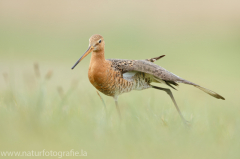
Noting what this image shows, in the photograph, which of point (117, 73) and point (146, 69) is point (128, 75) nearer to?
point (117, 73)

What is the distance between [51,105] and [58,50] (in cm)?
1523

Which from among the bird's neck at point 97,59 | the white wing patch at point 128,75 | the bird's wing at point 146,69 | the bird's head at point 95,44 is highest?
the bird's head at point 95,44

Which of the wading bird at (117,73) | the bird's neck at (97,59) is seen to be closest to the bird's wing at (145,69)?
the wading bird at (117,73)

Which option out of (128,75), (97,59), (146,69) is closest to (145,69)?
(146,69)

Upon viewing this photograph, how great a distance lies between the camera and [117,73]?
→ 5504mm

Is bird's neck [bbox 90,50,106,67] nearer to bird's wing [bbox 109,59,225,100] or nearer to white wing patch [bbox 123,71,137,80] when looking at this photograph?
bird's wing [bbox 109,59,225,100]

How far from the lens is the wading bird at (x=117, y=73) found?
5320 mm

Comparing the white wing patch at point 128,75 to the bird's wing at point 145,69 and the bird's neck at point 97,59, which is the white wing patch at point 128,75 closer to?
the bird's wing at point 145,69

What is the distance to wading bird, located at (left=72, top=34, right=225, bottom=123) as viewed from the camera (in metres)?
5.32

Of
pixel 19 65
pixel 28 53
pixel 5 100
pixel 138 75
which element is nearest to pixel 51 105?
→ pixel 5 100

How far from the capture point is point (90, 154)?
2.95 meters

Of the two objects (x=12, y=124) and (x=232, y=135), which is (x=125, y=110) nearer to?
(x=232, y=135)

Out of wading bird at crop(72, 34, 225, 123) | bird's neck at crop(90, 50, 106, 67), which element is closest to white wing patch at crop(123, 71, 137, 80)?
wading bird at crop(72, 34, 225, 123)

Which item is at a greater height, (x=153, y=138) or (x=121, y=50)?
(x=153, y=138)
